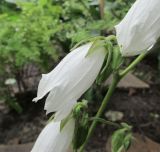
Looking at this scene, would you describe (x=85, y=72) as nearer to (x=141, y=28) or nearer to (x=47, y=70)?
(x=141, y=28)

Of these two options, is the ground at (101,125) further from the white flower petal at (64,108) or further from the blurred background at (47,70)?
the white flower petal at (64,108)

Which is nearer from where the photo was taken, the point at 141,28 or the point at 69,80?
the point at 141,28

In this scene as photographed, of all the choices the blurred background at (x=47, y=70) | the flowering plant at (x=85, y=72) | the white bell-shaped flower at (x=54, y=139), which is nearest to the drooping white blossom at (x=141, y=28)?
the flowering plant at (x=85, y=72)

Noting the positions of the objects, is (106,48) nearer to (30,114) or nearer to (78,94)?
(78,94)

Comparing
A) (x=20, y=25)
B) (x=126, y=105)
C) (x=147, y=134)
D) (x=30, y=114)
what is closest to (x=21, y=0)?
(x=20, y=25)

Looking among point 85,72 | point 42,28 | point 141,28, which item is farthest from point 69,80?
point 42,28

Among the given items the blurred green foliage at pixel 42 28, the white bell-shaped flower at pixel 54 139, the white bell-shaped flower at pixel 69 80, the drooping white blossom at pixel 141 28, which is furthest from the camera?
the blurred green foliage at pixel 42 28

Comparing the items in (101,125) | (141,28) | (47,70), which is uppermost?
(141,28)

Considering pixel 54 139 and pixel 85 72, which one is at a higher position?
pixel 85 72
